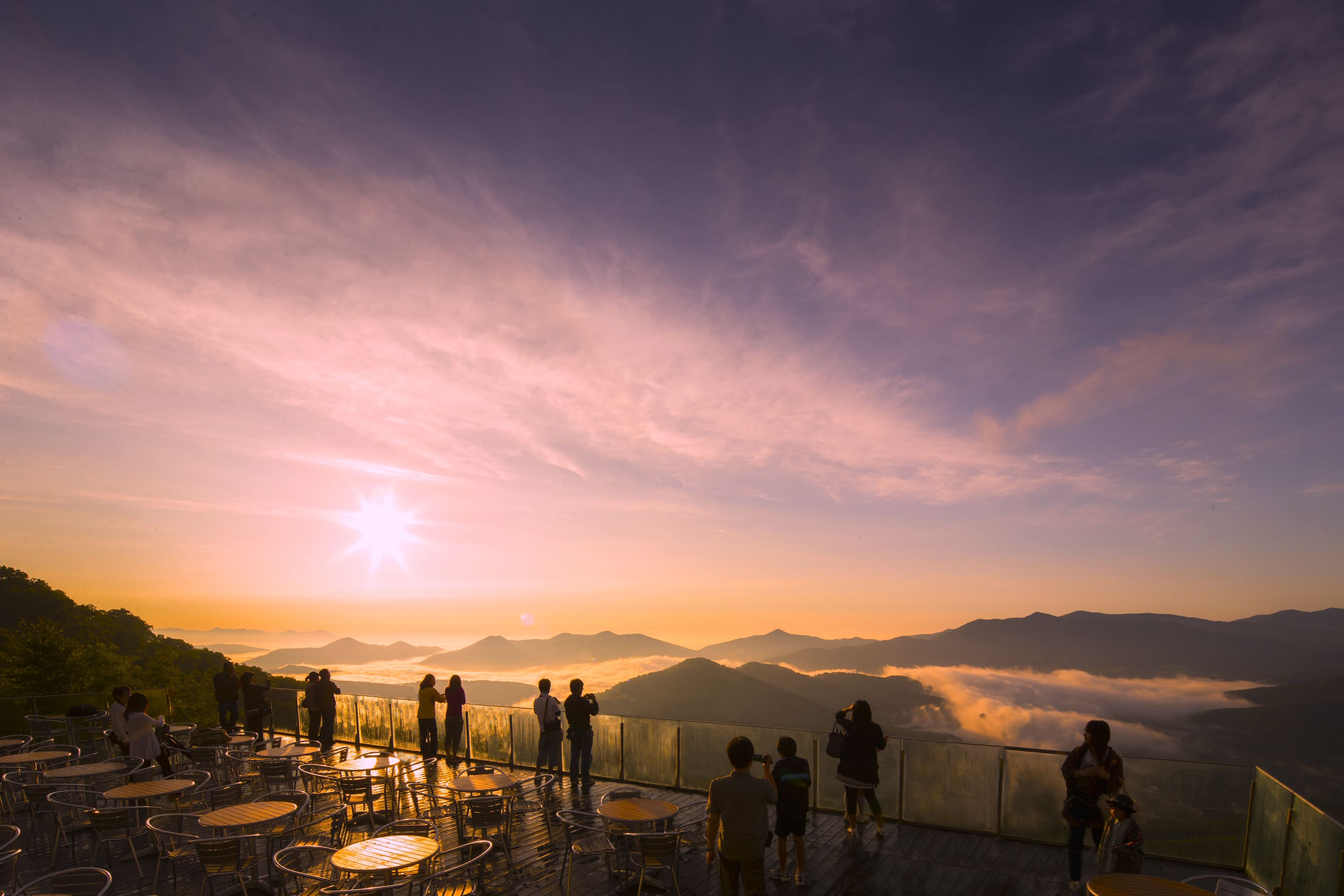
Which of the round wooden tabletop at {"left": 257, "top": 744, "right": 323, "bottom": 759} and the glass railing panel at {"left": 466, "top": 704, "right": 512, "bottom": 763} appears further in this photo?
the glass railing panel at {"left": 466, "top": 704, "right": 512, "bottom": 763}

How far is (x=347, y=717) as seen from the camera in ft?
50.5

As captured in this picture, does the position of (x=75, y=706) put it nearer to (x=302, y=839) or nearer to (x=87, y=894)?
(x=302, y=839)

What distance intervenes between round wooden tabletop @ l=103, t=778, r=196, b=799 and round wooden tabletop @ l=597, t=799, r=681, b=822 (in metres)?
4.46

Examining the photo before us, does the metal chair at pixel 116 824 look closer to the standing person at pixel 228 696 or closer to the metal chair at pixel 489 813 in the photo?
the metal chair at pixel 489 813

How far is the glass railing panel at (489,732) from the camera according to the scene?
43.0 feet

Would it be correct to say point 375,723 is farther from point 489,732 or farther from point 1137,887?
point 1137,887

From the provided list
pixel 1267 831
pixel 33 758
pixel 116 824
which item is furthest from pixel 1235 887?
pixel 33 758

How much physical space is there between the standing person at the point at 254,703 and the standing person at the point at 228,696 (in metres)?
0.26

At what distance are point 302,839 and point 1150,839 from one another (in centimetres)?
1022

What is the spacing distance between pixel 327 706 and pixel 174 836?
9.05 metres

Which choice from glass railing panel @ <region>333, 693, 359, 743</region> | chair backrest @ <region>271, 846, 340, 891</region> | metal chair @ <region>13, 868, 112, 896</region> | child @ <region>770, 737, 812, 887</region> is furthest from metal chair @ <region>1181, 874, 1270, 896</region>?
glass railing panel @ <region>333, 693, 359, 743</region>

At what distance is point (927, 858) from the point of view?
8.09 m

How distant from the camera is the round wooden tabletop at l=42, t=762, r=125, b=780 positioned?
8.39 metres

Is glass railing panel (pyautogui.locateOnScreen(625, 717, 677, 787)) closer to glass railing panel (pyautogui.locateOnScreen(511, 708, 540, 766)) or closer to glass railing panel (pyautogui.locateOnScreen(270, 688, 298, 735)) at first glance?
glass railing panel (pyautogui.locateOnScreen(511, 708, 540, 766))
